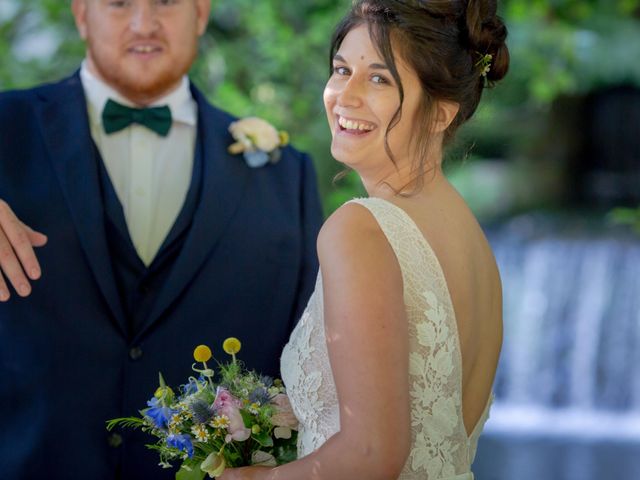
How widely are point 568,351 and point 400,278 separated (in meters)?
6.13

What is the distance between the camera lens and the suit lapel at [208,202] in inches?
121

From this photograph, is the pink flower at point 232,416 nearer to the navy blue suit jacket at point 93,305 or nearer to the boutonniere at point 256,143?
the navy blue suit jacket at point 93,305

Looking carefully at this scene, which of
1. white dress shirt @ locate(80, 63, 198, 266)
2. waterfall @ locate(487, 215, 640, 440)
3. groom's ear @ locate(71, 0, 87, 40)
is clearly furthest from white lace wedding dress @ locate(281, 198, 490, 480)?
waterfall @ locate(487, 215, 640, 440)

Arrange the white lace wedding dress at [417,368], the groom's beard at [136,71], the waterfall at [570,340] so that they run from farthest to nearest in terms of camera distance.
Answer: the waterfall at [570,340] < the groom's beard at [136,71] < the white lace wedding dress at [417,368]

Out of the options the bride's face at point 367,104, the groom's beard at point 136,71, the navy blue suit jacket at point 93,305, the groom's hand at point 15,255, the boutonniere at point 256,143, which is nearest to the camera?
the bride's face at point 367,104

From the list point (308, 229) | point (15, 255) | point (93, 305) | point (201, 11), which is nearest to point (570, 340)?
point (308, 229)

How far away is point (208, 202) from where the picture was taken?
3164mm

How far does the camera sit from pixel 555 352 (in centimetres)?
785

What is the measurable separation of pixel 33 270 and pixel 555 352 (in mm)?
5829

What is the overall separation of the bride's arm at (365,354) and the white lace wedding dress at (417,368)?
0.22 feet

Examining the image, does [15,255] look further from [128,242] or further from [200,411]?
[200,411]

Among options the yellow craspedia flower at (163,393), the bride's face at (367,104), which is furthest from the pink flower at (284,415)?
the bride's face at (367,104)

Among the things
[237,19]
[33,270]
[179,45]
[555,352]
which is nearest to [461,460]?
[33,270]

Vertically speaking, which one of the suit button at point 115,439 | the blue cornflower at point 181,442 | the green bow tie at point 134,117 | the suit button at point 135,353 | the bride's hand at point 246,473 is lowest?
the suit button at point 115,439
